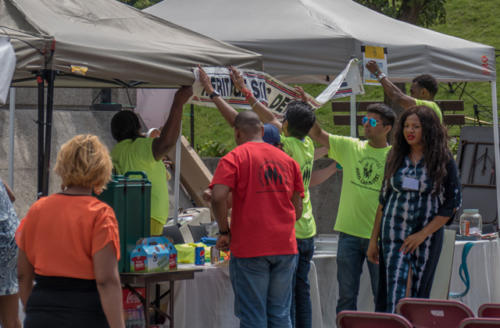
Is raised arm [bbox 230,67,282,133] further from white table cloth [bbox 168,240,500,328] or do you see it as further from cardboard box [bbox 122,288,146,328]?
cardboard box [bbox 122,288,146,328]

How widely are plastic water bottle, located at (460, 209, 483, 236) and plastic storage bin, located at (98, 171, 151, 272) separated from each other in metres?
3.67

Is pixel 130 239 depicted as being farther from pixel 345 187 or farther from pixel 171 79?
pixel 345 187

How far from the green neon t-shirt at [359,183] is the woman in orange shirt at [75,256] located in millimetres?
2662

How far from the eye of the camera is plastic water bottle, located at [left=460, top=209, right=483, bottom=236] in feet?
Result: 24.5

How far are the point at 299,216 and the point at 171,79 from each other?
4.08 feet

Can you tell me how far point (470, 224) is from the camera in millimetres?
7824

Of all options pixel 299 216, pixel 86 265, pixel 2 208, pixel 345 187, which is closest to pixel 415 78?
pixel 345 187

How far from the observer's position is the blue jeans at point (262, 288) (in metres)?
4.74

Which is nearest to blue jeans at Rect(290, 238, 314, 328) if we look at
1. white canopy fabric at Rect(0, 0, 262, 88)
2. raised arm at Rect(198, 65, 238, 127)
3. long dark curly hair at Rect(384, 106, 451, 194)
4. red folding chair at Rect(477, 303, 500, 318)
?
long dark curly hair at Rect(384, 106, 451, 194)

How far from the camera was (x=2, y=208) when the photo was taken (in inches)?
178

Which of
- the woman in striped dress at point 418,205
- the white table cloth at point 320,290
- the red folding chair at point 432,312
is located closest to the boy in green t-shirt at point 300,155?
the white table cloth at point 320,290

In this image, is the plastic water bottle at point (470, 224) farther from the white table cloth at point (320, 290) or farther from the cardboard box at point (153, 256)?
the cardboard box at point (153, 256)

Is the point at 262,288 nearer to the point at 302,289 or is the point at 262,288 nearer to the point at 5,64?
the point at 302,289

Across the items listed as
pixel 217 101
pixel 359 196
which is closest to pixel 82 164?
pixel 217 101
